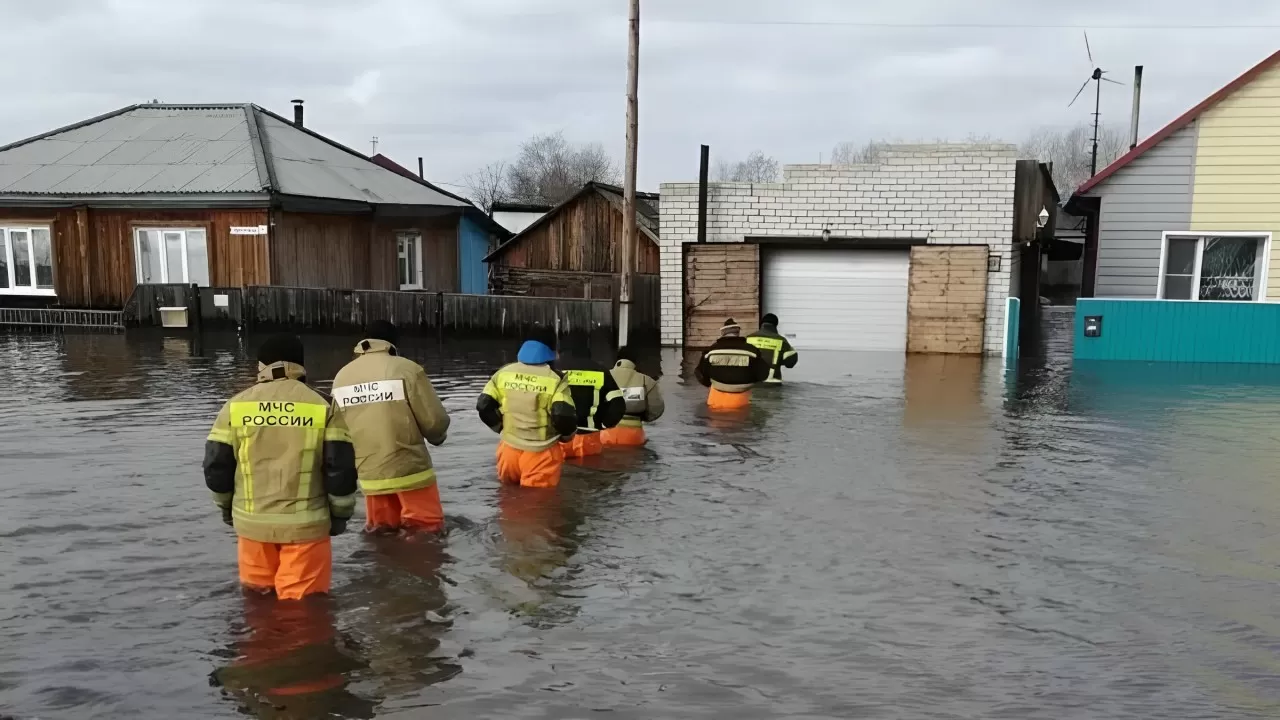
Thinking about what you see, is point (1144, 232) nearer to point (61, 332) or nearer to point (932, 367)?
point (932, 367)

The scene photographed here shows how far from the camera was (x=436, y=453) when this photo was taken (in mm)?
10969

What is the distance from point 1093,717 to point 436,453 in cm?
736

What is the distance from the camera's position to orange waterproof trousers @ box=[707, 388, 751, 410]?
13.5 metres

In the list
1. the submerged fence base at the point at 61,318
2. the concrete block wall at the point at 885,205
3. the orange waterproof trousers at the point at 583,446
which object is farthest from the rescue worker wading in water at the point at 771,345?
the submerged fence base at the point at 61,318

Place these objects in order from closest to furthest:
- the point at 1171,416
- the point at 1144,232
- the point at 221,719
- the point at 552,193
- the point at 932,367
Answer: the point at 221,719 < the point at 1171,416 < the point at 932,367 < the point at 1144,232 < the point at 552,193

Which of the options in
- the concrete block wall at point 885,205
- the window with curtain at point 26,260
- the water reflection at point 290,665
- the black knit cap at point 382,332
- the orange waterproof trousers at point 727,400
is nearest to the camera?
the water reflection at point 290,665

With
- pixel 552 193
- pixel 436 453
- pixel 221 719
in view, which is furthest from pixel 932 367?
pixel 552 193

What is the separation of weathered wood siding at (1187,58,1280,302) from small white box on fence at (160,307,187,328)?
20.8m

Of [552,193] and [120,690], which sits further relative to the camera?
[552,193]

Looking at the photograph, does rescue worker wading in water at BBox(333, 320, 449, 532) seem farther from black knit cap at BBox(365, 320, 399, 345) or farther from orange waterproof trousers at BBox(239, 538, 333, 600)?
orange waterproof trousers at BBox(239, 538, 333, 600)

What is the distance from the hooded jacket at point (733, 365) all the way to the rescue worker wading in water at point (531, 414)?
4.52 m

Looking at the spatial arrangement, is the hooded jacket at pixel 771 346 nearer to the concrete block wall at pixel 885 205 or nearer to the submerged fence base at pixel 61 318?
the concrete block wall at pixel 885 205

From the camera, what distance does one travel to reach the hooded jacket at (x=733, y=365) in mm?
13227

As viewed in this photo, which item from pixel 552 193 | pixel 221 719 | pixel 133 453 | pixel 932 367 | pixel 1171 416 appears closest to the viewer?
pixel 221 719
